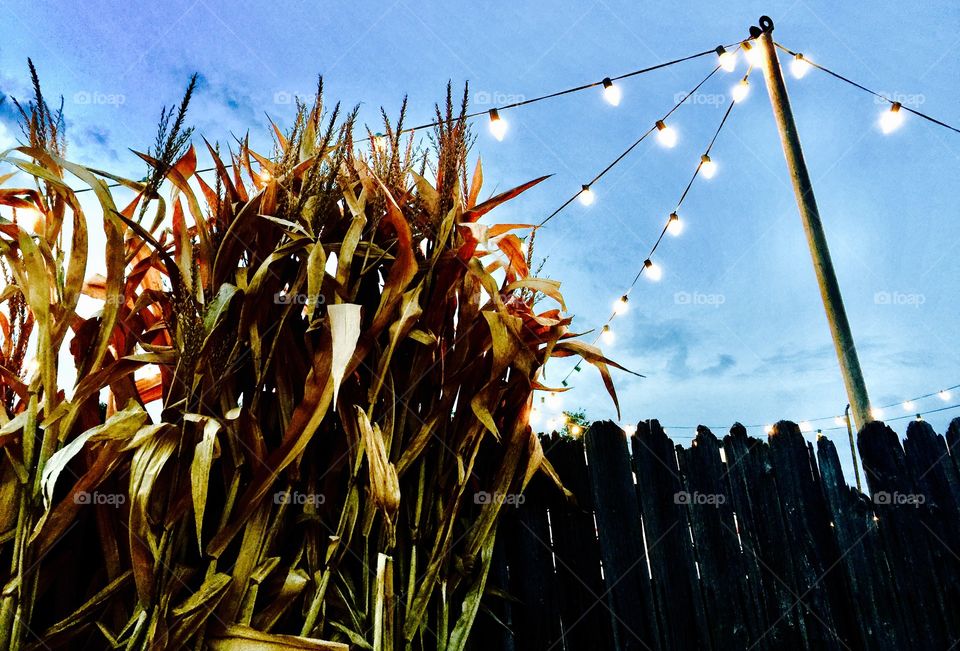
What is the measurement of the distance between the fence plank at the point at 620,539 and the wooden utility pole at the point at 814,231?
102 centimetres

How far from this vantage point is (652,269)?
3.51 metres

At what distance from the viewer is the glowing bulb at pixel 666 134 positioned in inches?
124

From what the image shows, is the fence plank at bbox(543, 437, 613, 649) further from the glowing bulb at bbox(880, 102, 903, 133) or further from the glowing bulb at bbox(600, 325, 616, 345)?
the glowing bulb at bbox(880, 102, 903, 133)

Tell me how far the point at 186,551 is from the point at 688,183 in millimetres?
3609

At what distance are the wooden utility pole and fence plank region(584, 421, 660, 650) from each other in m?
1.02

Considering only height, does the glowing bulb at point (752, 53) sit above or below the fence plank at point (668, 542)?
above

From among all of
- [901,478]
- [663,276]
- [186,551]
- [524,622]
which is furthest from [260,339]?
[663,276]

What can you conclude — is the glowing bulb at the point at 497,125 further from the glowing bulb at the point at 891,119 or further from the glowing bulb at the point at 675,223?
the glowing bulb at the point at 891,119
